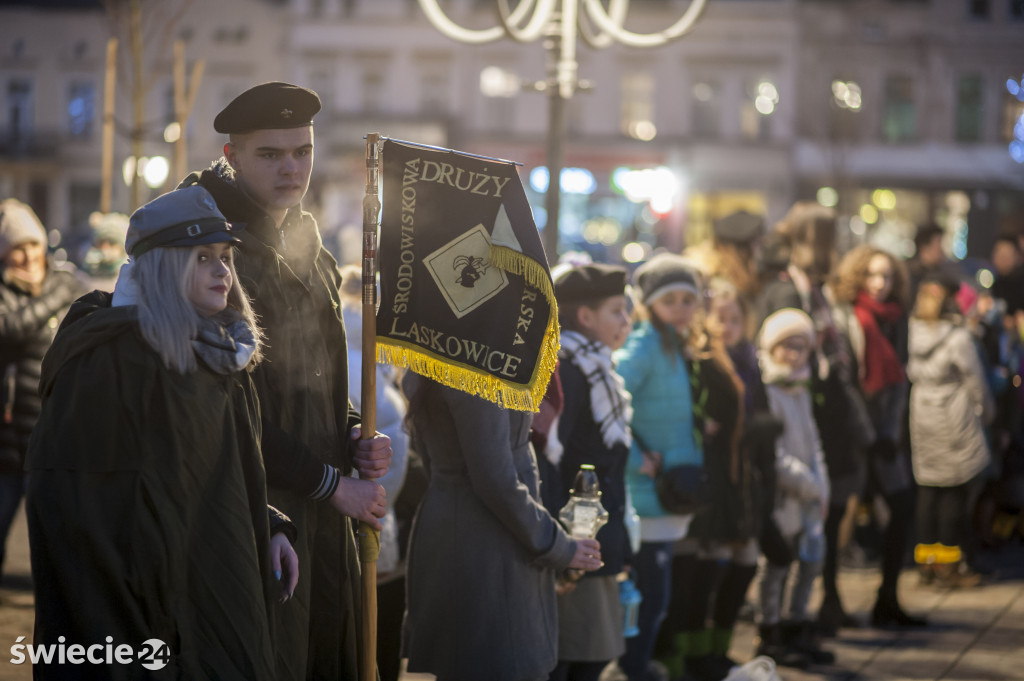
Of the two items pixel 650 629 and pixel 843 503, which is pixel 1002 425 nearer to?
pixel 843 503

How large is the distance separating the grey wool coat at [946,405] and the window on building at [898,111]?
37.0m

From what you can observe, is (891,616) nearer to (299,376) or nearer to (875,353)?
(875,353)

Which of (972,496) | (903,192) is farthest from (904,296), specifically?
(903,192)

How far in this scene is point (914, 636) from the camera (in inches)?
280

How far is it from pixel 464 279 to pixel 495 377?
29 centimetres

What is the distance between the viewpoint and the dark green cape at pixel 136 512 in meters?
2.86

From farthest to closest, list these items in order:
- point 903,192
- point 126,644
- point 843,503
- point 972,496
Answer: point 903,192 → point 972,496 → point 843,503 → point 126,644

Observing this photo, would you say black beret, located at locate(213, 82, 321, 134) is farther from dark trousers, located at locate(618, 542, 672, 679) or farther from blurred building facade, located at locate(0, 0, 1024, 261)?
blurred building facade, located at locate(0, 0, 1024, 261)

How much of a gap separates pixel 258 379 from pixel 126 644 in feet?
2.62

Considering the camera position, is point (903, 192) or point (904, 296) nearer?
point (904, 296)

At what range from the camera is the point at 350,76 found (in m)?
45.1

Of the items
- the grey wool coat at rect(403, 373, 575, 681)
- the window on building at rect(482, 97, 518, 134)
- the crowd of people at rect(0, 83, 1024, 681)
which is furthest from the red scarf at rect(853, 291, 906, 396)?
the window on building at rect(482, 97, 518, 134)

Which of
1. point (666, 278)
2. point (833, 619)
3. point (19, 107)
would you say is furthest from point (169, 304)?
point (19, 107)

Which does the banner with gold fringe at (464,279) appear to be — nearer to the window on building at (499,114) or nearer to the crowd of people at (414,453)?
the crowd of people at (414,453)
